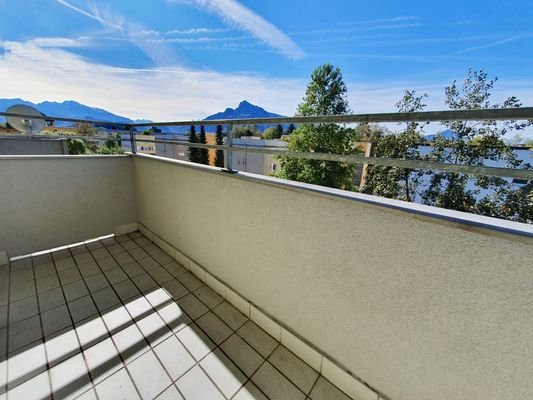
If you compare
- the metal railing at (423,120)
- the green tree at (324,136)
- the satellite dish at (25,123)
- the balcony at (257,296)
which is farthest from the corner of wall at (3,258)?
the green tree at (324,136)

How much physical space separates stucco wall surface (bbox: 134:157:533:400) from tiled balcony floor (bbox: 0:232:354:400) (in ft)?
0.92

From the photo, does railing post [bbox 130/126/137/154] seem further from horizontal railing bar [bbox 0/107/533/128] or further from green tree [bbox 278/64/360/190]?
green tree [bbox 278/64/360/190]

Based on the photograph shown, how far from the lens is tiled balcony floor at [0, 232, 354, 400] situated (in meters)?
1.15

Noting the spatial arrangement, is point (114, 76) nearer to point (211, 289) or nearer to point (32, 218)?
point (32, 218)

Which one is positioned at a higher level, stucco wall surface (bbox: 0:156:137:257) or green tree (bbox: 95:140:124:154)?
green tree (bbox: 95:140:124:154)

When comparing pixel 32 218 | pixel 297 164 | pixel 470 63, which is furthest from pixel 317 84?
pixel 32 218

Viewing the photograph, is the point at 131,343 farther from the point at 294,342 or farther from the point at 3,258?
the point at 3,258

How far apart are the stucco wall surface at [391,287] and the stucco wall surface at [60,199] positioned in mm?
1799

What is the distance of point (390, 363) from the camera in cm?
98

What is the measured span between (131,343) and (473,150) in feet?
31.8

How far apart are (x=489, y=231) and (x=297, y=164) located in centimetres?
1277

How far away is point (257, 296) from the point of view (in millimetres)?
1551

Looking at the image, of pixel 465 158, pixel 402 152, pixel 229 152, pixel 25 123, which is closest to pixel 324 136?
pixel 402 152

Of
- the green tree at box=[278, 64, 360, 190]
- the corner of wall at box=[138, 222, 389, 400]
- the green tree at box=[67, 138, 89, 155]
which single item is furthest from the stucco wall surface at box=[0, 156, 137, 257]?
the green tree at box=[278, 64, 360, 190]
